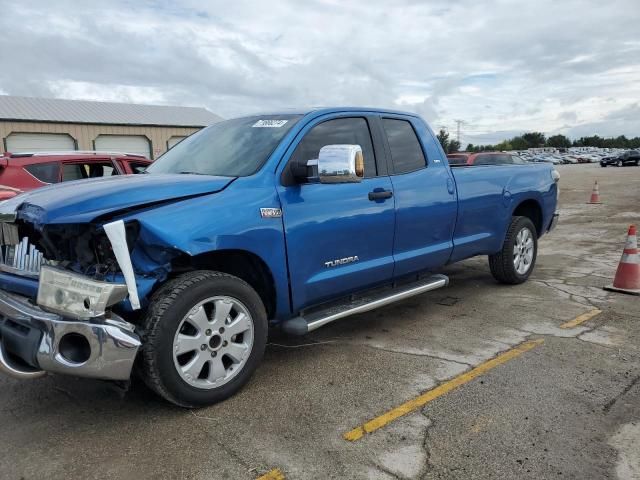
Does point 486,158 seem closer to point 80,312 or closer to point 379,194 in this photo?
point 379,194

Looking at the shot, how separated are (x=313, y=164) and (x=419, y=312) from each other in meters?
2.31

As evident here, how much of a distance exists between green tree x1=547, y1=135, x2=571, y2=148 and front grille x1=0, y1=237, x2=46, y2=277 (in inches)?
6346

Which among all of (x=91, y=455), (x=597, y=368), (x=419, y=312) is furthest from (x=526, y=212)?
(x=91, y=455)

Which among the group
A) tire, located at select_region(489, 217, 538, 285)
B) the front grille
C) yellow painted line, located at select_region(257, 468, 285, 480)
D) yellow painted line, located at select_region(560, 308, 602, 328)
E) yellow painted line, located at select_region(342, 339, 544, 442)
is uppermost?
the front grille

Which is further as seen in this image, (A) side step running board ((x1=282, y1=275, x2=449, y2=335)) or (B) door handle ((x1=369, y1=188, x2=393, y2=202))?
(B) door handle ((x1=369, y1=188, x2=393, y2=202))

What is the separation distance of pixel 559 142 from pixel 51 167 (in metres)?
161

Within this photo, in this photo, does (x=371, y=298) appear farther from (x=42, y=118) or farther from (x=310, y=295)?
(x=42, y=118)

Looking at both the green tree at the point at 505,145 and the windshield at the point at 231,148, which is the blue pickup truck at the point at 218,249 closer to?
the windshield at the point at 231,148

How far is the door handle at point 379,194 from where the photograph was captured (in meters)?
4.14

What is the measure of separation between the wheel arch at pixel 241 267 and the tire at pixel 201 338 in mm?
159

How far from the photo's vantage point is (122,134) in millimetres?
30359

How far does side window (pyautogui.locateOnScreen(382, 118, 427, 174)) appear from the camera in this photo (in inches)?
180

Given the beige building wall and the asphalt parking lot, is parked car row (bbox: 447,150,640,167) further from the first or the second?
the beige building wall

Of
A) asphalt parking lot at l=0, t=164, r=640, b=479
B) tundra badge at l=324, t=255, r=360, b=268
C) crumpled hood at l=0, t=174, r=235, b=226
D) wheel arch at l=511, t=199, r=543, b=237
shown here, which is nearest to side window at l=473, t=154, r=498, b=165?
wheel arch at l=511, t=199, r=543, b=237
